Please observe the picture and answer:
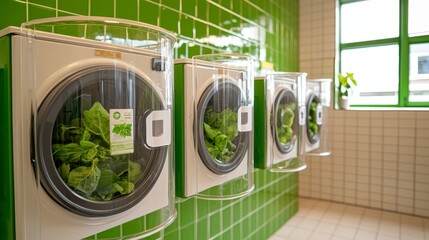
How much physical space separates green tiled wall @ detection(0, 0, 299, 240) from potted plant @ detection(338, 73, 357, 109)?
641mm

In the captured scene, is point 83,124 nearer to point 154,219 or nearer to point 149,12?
point 154,219

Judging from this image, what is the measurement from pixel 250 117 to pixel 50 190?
3.44 feet

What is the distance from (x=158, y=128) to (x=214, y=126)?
0.44 meters

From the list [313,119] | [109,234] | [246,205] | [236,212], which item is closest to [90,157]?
[109,234]

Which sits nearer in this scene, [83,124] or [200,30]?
[83,124]

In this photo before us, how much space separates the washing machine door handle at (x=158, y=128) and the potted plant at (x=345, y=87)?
2.98 m

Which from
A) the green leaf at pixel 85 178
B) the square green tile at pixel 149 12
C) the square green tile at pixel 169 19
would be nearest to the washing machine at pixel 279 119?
the square green tile at pixel 169 19

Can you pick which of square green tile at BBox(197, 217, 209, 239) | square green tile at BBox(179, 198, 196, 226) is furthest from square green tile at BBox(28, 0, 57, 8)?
square green tile at BBox(197, 217, 209, 239)

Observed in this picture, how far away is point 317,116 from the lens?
2.47 m

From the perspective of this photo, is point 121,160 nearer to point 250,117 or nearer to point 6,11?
point 6,11

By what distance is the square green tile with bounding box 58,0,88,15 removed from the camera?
1.11 m

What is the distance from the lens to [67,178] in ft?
2.65

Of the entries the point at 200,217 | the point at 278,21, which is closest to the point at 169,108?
the point at 200,217

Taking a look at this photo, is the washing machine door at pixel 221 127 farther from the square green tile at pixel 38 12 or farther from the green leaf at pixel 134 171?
the square green tile at pixel 38 12
